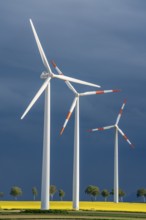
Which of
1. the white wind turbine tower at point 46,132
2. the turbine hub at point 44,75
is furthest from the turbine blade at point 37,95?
the turbine hub at point 44,75

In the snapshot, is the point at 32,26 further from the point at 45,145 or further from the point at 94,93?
the point at 94,93

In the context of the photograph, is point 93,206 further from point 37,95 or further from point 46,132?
point 37,95

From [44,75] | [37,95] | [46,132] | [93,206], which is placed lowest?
[93,206]

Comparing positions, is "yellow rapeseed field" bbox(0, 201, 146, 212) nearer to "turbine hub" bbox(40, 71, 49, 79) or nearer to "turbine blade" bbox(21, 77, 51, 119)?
"turbine hub" bbox(40, 71, 49, 79)

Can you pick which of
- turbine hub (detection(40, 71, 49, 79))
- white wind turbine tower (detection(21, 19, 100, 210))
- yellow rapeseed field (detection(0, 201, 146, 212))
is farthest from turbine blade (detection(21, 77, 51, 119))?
yellow rapeseed field (detection(0, 201, 146, 212))

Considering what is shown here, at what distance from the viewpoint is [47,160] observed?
92250 millimetres

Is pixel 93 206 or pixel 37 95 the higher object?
pixel 37 95

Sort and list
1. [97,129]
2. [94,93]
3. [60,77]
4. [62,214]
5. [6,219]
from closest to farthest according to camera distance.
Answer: [6,219]
[62,214]
[60,77]
[94,93]
[97,129]

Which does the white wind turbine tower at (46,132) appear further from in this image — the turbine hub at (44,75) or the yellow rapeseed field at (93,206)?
the yellow rapeseed field at (93,206)

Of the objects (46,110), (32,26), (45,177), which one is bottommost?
(45,177)

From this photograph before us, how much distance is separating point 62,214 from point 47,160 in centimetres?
907

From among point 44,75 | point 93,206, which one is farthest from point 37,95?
point 93,206

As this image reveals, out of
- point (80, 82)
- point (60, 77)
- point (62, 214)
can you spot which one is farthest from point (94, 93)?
point (62, 214)

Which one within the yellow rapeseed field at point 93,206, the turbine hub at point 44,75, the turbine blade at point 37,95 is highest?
the turbine hub at point 44,75
